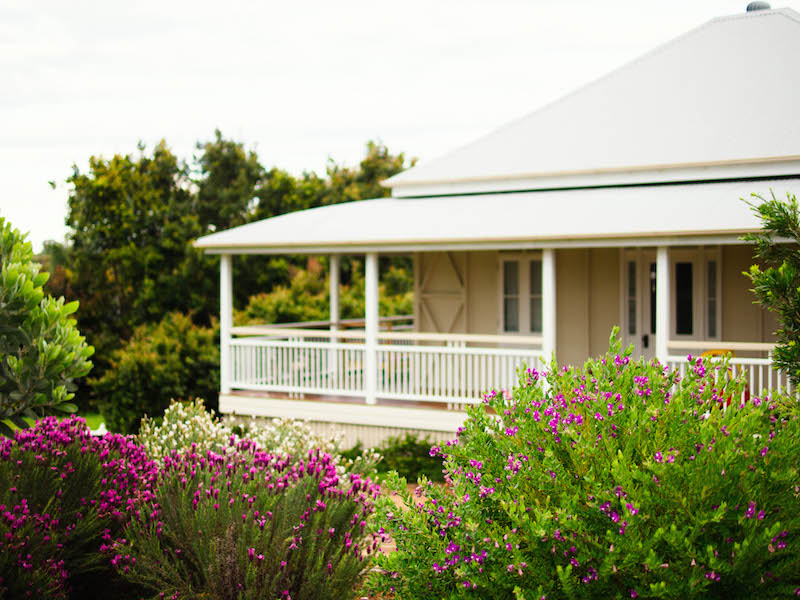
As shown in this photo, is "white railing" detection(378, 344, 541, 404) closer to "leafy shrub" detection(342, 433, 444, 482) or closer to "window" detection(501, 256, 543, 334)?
"leafy shrub" detection(342, 433, 444, 482)

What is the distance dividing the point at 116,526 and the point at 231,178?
79.6ft

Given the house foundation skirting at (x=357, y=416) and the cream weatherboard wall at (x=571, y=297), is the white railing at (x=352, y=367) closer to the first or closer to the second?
the house foundation skirting at (x=357, y=416)

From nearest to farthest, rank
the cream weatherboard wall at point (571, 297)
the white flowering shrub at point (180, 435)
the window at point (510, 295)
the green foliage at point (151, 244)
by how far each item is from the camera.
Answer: the white flowering shrub at point (180, 435), the cream weatherboard wall at point (571, 297), the window at point (510, 295), the green foliage at point (151, 244)

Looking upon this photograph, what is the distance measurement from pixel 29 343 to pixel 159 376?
10.8m

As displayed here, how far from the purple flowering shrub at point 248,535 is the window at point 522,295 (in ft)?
29.4

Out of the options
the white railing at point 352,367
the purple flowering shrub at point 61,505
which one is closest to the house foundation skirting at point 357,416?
the white railing at point 352,367

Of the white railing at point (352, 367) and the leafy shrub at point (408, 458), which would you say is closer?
the leafy shrub at point (408, 458)

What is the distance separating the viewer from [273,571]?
6.15 metres

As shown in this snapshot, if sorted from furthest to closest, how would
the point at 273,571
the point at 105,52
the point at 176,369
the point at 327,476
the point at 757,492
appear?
the point at 105,52 < the point at 176,369 < the point at 327,476 < the point at 273,571 < the point at 757,492

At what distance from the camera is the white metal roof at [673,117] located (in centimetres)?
1479

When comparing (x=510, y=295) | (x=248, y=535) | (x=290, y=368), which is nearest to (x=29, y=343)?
(x=248, y=535)

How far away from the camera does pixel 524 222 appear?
1333 cm

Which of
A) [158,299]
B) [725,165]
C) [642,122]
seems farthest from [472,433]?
[158,299]

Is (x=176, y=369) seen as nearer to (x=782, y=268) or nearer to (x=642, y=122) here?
(x=642, y=122)
